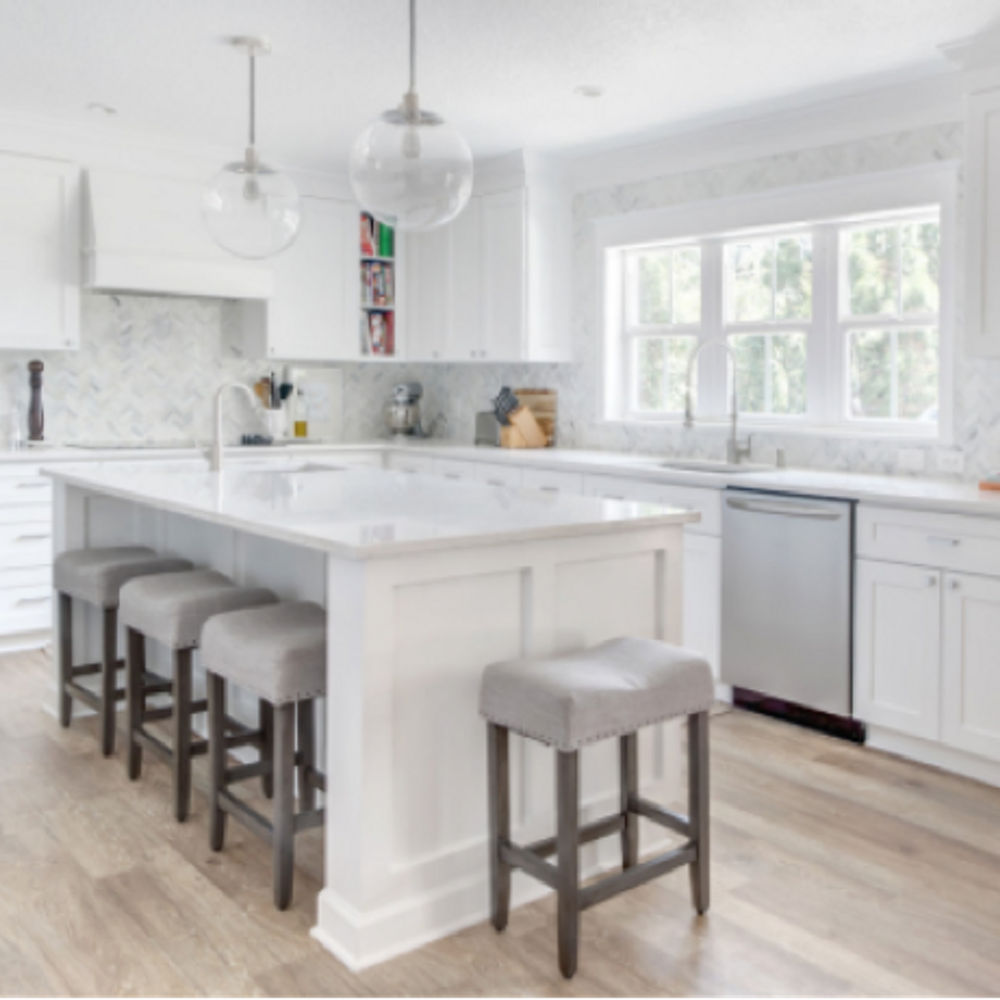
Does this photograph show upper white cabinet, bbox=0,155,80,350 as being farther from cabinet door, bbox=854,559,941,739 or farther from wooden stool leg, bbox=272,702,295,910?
cabinet door, bbox=854,559,941,739

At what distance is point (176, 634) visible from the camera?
3.03 metres

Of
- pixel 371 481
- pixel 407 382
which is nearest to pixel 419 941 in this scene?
pixel 371 481

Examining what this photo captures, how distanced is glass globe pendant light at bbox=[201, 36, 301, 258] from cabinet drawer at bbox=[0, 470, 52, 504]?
197cm

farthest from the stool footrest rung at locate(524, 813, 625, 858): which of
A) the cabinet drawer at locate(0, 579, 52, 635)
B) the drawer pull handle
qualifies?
the cabinet drawer at locate(0, 579, 52, 635)

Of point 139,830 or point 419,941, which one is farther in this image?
point 139,830

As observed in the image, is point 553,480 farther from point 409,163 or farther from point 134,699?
point 409,163

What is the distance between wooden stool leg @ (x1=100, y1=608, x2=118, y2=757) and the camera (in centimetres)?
353

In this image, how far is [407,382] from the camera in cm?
691

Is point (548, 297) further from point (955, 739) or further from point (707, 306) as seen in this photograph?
point (955, 739)

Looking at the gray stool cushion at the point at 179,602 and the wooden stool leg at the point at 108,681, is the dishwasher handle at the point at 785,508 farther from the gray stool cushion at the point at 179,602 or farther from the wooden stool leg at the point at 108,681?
the wooden stool leg at the point at 108,681

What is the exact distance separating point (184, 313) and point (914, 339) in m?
3.79

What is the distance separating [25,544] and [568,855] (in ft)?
12.0

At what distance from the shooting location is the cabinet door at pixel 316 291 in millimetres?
5973

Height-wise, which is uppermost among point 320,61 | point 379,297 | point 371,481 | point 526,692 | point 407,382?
point 320,61
